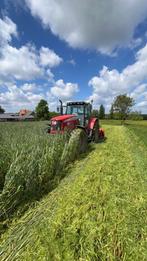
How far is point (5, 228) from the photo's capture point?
3.05m

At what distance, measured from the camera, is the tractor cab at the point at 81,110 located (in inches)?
376

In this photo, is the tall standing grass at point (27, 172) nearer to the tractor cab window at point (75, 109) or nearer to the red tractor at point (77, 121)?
the red tractor at point (77, 121)

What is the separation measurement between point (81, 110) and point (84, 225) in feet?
24.1

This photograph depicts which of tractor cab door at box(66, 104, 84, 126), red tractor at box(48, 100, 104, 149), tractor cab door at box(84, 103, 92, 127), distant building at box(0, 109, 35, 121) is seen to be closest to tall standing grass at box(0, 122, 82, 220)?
red tractor at box(48, 100, 104, 149)

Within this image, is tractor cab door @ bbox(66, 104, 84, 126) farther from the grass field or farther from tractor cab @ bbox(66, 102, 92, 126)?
the grass field

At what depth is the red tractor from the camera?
27.3ft

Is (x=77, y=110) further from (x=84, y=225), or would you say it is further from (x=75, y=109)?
(x=84, y=225)

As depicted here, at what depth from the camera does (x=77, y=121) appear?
925 cm

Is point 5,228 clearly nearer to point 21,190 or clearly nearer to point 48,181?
point 21,190

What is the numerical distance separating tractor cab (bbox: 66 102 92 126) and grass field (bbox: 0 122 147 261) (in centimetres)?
523

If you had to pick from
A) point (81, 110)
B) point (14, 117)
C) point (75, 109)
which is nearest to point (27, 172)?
point (81, 110)

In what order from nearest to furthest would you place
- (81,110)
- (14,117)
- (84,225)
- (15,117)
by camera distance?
(84,225) → (81,110) → (14,117) → (15,117)

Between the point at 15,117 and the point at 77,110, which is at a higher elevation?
the point at 77,110

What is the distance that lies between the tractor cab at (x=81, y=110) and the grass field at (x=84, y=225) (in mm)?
5230
